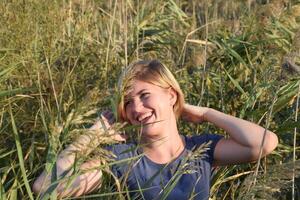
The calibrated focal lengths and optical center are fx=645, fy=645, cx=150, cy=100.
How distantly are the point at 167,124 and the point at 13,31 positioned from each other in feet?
3.13

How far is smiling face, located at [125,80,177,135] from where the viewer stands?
208 cm

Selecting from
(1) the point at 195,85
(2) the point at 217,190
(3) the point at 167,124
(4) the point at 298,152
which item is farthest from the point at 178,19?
(3) the point at 167,124

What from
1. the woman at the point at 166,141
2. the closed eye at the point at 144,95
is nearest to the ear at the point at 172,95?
the woman at the point at 166,141

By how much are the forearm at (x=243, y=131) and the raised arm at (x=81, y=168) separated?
37cm

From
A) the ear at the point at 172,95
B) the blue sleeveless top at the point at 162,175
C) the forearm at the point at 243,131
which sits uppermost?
the ear at the point at 172,95

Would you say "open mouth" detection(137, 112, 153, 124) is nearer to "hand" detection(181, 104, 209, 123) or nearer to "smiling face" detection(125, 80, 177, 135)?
"smiling face" detection(125, 80, 177, 135)

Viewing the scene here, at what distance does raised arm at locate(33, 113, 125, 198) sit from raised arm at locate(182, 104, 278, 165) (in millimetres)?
357

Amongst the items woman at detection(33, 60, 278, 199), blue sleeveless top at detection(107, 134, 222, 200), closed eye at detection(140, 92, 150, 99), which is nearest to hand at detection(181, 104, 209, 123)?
woman at detection(33, 60, 278, 199)

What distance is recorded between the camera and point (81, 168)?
5.59ft

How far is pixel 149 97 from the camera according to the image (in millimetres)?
2125

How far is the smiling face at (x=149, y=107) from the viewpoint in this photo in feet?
6.84

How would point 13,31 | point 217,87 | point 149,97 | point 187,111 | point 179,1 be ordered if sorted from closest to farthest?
1. point 149,97
2. point 187,111
3. point 13,31
4. point 217,87
5. point 179,1

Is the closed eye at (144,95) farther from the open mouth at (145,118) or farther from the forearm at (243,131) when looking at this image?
Result: the forearm at (243,131)

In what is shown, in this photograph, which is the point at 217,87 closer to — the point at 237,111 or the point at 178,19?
the point at 237,111
